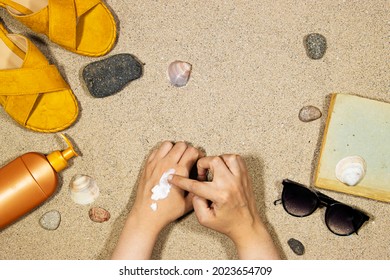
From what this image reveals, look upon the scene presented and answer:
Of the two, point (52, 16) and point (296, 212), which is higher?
point (52, 16)

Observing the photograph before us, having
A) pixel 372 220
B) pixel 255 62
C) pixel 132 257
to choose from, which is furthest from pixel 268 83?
pixel 132 257

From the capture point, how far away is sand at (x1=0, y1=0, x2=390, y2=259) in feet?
3.64

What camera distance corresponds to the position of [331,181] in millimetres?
1093

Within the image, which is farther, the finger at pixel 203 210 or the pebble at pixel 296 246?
the pebble at pixel 296 246

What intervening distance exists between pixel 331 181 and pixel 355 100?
0.68 feet

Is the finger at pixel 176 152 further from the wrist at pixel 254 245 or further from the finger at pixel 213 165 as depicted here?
the wrist at pixel 254 245

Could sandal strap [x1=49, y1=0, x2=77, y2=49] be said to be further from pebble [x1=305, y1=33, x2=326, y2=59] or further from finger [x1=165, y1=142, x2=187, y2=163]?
pebble [x1=305, y1=33, x2=326, y2=59]

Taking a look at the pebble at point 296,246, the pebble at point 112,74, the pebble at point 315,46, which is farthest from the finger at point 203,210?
the pebble at point 315,46

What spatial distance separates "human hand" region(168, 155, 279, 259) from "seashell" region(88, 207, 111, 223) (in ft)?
0.67

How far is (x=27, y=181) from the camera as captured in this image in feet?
3.39

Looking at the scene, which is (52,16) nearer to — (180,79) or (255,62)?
(180,79)

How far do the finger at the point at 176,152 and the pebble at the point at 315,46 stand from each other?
0.39m

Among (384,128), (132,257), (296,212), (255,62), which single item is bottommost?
(132,257)

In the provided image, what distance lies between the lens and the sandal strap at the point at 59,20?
39.6 inches
